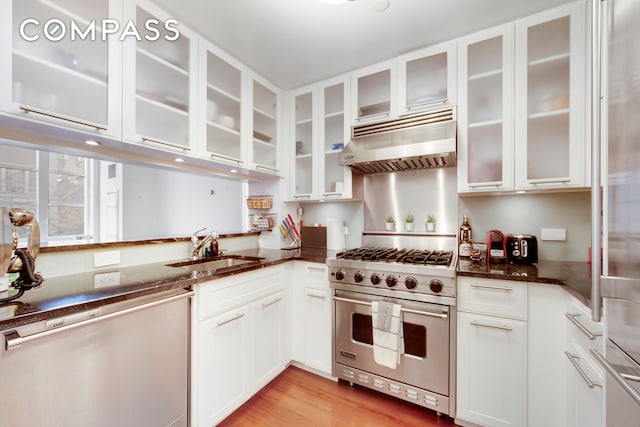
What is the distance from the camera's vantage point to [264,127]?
2.43 meters

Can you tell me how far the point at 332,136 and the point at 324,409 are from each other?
83.5 inches

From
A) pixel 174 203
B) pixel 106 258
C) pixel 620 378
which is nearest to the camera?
pixel 620 378

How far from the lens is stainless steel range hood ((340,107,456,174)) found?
1777 millimetres

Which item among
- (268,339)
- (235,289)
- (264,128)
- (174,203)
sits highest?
(264,128)

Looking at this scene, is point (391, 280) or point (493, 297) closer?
point (493, 297)

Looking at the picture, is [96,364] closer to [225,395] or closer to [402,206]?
[225,395]

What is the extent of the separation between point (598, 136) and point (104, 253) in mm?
2254

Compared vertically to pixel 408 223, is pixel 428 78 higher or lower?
higher

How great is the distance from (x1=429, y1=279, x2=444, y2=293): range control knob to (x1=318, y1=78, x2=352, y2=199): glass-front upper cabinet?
1.03 metres

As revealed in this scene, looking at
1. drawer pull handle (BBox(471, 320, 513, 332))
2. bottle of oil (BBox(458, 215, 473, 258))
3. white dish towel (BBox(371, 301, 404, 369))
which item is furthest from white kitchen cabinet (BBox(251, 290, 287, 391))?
bottle of oil (BBox(458, 215, 473, 258))

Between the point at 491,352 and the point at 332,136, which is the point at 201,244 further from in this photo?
the point at 491,352

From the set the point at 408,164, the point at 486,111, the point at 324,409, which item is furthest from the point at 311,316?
the point at 486,111

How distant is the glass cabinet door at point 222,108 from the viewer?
1894 millimetres

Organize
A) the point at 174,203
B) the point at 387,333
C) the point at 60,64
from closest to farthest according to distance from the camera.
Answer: the point at 60,64 → the point at 387,333 → the point at 174,203
